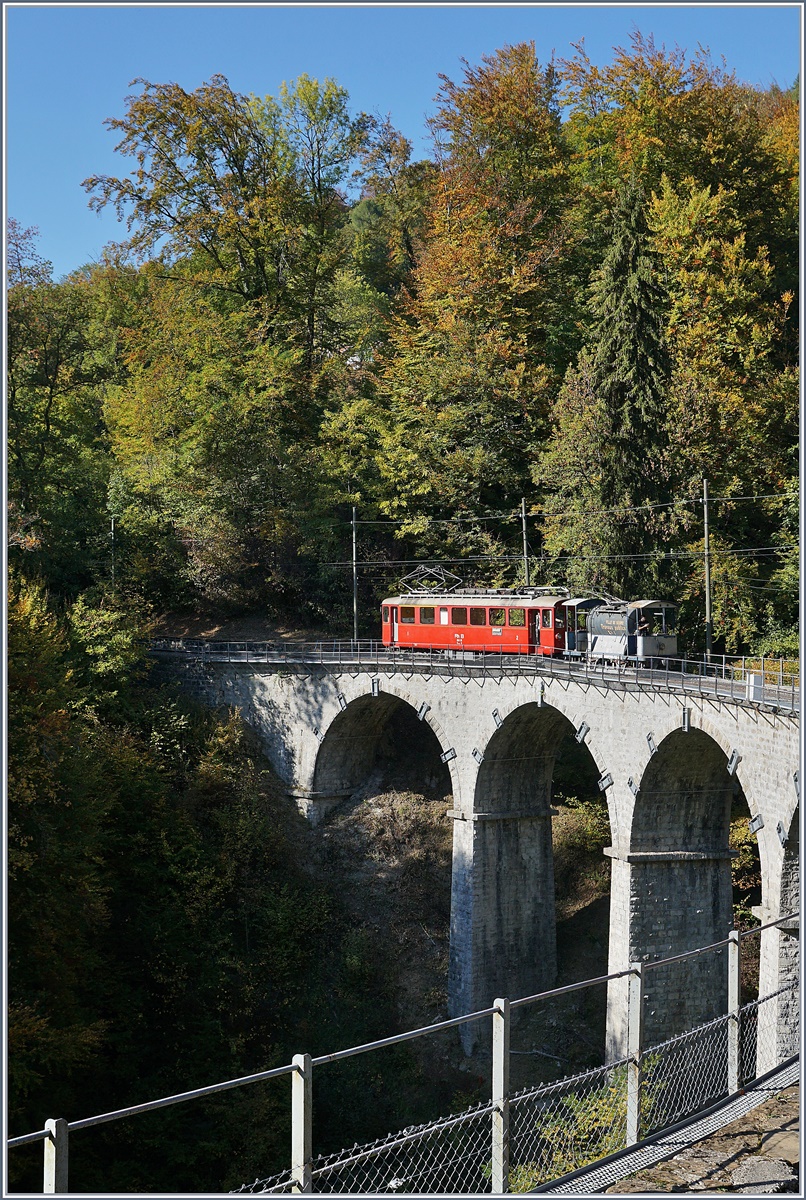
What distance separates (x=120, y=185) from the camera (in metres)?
45.1

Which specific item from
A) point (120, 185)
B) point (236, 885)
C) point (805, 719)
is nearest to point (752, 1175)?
point (805, 719)

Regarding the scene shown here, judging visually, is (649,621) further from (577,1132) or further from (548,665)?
(577,1132)

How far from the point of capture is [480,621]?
35969 millimetres

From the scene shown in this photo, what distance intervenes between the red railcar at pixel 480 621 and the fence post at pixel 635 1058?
2338 centimetres

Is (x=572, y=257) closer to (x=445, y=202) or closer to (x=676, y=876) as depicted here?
(x=445, y=202)

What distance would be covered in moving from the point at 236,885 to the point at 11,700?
11.9m

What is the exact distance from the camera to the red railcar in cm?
3372

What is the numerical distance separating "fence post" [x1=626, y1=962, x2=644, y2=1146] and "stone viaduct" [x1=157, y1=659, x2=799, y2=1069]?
11.9 meters

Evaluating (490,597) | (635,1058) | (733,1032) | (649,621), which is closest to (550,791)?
(649,621)

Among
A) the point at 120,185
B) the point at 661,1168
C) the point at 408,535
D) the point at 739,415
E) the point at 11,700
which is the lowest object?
the point at 661,1168

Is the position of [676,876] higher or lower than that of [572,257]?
lower

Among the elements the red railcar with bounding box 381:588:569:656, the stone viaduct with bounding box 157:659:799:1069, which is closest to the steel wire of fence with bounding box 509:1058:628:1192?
the stone viaduct with bounding box 157:659:799:1069

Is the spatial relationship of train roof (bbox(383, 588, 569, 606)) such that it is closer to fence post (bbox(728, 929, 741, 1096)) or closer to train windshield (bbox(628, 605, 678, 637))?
train windshield (bbox(628, 605, 678, 637))

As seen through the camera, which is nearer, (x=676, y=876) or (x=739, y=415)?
(x=676, y=876)
